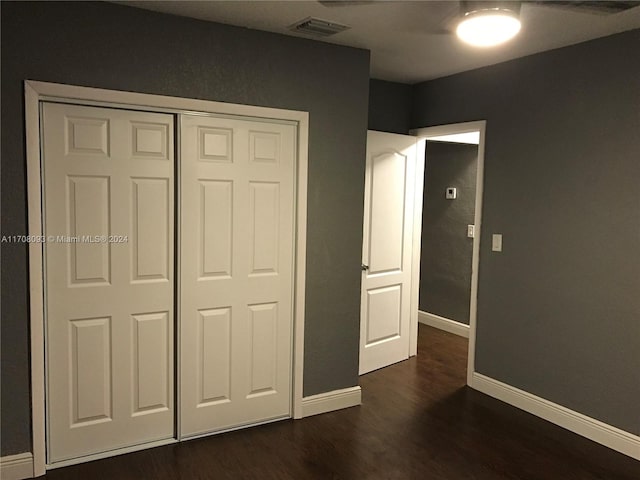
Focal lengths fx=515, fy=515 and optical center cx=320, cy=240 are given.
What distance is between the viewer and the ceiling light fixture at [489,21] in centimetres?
206

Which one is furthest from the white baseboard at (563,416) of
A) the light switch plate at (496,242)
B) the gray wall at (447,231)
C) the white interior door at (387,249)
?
the gray wall at (447,231)

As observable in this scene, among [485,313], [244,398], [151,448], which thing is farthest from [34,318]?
[485,313]

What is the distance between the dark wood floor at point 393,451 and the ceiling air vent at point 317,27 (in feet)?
7.96

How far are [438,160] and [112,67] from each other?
375cm

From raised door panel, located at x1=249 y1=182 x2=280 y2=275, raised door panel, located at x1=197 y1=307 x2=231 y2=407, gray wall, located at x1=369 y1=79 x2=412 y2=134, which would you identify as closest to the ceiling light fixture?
raised door panel, located at x1=249 y1=182 x2=280 y2=275

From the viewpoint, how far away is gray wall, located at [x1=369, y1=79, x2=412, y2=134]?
4.36m

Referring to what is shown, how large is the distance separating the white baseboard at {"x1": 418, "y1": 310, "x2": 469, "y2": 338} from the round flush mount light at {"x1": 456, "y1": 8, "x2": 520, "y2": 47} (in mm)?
3630

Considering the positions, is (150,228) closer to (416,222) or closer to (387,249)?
(387,249)

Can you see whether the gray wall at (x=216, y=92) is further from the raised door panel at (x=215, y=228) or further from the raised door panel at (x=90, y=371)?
the raised door panel at (x=215, y=228)

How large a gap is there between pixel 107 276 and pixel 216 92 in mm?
1193

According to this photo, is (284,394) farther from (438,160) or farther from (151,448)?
(438,160)

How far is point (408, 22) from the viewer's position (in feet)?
9.40

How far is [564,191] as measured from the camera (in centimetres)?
334

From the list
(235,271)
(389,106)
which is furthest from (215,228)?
(389,106)
